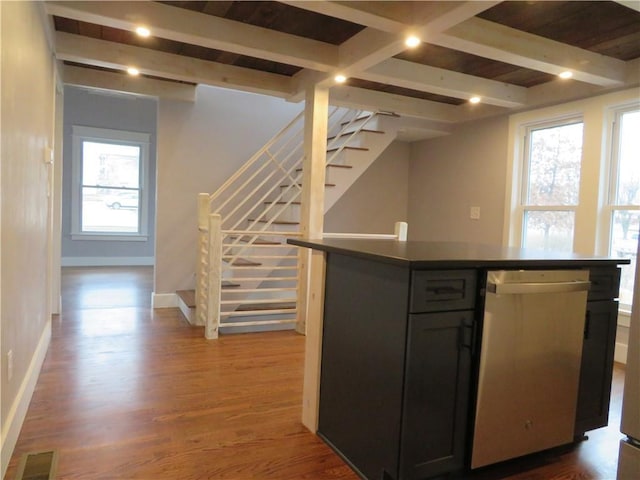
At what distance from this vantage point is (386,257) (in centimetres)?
155

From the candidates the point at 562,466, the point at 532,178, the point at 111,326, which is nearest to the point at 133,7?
the point at 111,326

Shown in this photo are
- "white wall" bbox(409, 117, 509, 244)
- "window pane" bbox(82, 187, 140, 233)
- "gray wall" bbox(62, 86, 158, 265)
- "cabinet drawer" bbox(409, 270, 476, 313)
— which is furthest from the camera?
"window pane" bbox(82, 187, 140, 233)

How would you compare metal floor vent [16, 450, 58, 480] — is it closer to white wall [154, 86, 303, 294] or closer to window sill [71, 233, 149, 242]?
A: white wall [154, 86, 303, 294]

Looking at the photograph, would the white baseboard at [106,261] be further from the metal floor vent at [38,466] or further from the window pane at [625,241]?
the window pane at [625,241]

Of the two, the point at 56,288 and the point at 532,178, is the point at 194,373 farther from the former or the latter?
the point at 532,178

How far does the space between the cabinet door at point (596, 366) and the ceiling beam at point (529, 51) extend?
163 cm

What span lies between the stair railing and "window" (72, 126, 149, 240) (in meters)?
3.75

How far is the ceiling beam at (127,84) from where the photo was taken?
13.1ft

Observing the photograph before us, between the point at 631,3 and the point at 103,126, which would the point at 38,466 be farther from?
the point at 103,126

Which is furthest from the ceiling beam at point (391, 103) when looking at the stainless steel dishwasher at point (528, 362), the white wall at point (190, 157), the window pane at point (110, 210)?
the window pane at point (110, 210)

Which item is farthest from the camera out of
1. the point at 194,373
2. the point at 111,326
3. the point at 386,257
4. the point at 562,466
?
the point at 111,326

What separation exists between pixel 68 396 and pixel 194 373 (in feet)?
2.29

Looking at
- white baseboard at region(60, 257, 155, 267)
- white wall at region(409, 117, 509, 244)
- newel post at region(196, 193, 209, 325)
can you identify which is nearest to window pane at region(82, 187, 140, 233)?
white baseboard at region(60, 257, 155, 267)

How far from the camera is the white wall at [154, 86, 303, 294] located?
15.3 feet
